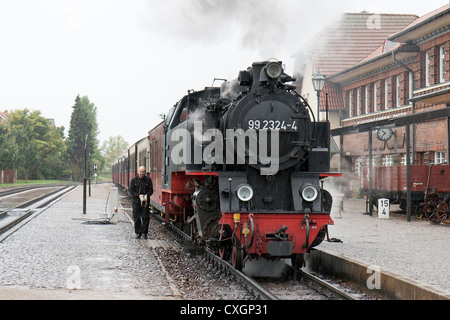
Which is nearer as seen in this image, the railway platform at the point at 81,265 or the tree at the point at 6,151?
the railway platform at the point at 81,265

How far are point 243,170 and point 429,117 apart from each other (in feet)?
22.8

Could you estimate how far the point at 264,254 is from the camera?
27.2 feet

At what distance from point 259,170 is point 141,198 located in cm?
442

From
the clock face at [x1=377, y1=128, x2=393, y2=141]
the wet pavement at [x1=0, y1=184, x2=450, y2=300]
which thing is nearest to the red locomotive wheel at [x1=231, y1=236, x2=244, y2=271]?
the wet pavement at [x1=0, y1=184, x2=450, y2=300]

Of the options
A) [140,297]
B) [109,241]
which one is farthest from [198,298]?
[109,241]

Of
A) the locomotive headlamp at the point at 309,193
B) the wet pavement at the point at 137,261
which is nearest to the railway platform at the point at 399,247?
the wet pavement at the point at 137,261

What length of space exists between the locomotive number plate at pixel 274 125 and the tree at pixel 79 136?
8773cm

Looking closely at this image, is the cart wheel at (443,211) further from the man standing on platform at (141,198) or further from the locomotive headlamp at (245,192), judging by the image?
the locomotive headlamp at (245,192)

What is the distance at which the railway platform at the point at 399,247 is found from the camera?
7.45 metres

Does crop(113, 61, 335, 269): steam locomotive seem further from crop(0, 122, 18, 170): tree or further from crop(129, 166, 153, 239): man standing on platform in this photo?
crop(0, 122, 18, 170): tree

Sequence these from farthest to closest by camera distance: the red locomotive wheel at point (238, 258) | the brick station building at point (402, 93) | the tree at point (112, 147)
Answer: the tree at point (112, 147) → the brick station building at point (402, 93) → the red locomotive wheel at point (238, 258)

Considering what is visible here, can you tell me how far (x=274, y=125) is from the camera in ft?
27.5

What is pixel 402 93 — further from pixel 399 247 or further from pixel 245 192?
pixel 245 192

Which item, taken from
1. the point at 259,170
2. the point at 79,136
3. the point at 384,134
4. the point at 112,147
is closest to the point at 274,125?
the point at 259,170
